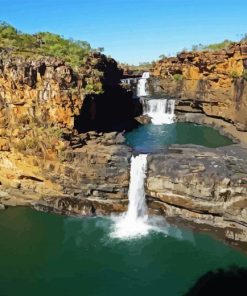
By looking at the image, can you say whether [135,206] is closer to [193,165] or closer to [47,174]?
[193,165]

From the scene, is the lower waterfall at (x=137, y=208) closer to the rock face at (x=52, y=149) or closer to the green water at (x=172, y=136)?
the rock face at (x=52, y=149)

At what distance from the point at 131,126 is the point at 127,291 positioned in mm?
22758

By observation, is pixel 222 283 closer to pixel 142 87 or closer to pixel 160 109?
pixel 160 109

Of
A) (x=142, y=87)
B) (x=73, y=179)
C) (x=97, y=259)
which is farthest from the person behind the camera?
(x=142, y=87)

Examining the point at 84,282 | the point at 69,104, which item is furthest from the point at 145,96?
the point at 84,282

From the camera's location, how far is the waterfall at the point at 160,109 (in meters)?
42.0

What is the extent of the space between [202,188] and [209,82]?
68.8 feet

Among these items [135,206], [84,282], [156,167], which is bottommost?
[84,282]

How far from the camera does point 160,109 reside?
140ft

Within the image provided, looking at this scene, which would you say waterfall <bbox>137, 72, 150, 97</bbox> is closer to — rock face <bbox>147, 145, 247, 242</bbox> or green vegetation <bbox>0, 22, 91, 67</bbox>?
green vegetation <bbox>0, 22, 91, 67</bbox>

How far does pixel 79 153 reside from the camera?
76.9 feet

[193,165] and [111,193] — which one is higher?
[193,165]

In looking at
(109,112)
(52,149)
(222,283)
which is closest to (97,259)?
(222,283)

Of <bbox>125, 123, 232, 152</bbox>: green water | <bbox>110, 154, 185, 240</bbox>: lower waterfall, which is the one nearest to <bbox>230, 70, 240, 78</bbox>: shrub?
<bbox>125, 123, 232, 152</bbox>: green water
